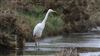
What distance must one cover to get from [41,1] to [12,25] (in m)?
18.1

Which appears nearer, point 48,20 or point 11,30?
point 11,30

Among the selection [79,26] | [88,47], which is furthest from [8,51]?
[79,26]

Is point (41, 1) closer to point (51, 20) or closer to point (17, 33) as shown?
point (51, 20)

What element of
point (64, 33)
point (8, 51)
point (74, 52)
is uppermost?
point (74, 52)

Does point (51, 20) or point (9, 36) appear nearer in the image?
point (9, 36)

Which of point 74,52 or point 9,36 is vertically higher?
point 74,52

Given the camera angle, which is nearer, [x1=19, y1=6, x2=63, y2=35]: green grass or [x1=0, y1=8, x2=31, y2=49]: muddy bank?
[x1=0, y1=8, x2=31, y2=49]: muddy bank

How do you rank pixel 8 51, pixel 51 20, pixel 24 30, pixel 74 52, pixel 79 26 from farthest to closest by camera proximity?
pixel 79 26, pixel 51 20, pixel 24 30, pixel 8 51, pixel 74 52

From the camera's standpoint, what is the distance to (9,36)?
2422 cm

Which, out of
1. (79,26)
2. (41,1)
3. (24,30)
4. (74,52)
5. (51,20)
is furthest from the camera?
(41,1)

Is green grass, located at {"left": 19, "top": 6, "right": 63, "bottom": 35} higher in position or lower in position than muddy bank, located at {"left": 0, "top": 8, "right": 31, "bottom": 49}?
lower

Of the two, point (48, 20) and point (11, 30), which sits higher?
point (11, 30)

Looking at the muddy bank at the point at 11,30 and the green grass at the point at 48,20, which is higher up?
the muddy bank at the point at 11,30

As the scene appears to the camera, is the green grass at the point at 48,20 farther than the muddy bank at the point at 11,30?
Yes
